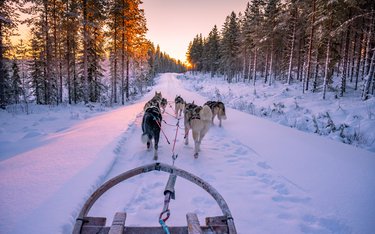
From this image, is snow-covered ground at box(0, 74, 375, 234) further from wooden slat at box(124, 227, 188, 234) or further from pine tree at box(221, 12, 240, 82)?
pine tree at box(221, 12, 240, 82)

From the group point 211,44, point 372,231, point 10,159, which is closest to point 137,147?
point 10,159

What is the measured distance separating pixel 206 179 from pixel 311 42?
73.0 feet

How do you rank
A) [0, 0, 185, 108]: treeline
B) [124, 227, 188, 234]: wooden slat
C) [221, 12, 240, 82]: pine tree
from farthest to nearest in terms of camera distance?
[221, 12, 240, 82]: pine tree
[0, 0, 185, 108]: treeline
[124, 227, 188, 234]: wooden slat

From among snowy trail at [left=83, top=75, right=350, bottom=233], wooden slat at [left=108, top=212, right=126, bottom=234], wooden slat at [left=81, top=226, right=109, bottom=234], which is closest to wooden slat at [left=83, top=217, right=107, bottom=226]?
wooden slat at [left=81, top=226, right=109, bottom=234]

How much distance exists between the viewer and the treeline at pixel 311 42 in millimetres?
16878

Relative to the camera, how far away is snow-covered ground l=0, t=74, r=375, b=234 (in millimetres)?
2926

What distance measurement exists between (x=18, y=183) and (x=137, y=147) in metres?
3.31

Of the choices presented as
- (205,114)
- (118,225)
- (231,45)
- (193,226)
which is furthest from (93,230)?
(231,45)

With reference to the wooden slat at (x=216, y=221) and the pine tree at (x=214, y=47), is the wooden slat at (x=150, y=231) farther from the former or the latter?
the pine tree at (x=214, y=47)

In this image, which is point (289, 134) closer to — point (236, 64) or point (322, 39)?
point (322, 39)

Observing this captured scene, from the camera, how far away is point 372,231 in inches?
105

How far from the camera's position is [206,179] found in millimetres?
4434

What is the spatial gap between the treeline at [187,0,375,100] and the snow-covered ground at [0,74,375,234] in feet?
39.9

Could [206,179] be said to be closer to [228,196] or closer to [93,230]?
[228,196]
